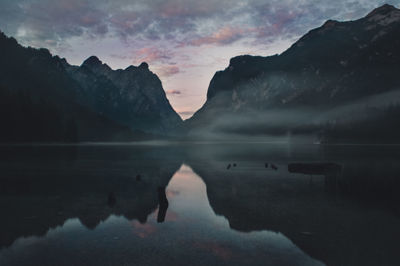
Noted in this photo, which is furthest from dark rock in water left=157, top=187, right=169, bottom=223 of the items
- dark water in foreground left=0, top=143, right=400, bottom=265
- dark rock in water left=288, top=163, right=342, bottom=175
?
dark rock in water left=288, top=163, right=342, bottom=175

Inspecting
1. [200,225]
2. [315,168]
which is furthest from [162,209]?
[315,168]

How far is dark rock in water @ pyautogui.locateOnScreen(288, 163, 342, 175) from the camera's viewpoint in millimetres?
51719

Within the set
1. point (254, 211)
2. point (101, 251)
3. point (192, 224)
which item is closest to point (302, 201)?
point (254, 211)

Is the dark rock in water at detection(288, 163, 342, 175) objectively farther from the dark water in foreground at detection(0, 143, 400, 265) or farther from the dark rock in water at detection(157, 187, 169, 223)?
the dark rock in water at detection(157, 187, 169, 223)

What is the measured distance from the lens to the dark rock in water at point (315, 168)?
170 ft

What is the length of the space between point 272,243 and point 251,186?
22.9 metres

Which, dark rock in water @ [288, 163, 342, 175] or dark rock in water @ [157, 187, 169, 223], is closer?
dark rock in water @ [157, 187, 169, 223]

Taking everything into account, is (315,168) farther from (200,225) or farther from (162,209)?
(200,225)

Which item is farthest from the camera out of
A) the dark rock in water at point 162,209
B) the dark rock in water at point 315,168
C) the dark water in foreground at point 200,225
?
the dark rock in water at point 315,168

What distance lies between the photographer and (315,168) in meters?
54.7

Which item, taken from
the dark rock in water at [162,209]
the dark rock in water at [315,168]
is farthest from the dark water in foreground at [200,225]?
the dark rock in water at [315,168]

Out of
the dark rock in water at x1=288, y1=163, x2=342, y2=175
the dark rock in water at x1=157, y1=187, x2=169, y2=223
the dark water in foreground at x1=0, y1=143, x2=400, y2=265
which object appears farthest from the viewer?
the dark rock in water at x1=288, y1=163, x2=342, y2=175

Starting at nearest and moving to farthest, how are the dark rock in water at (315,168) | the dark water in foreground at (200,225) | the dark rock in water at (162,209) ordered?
the dark water in foreground at (200,225) → the dark rock in water at (162,209) → the dark rock in water at (315,168)

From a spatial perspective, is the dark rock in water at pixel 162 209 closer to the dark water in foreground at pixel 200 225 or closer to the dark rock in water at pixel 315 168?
the dark water in foreground at pixel 200 225
